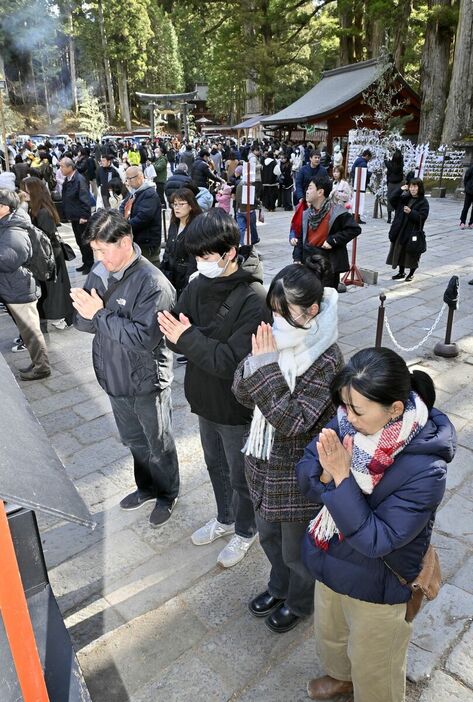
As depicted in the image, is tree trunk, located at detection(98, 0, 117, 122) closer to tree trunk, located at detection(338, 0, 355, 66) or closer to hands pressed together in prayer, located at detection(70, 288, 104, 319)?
tree trunk, located at detection(338, 0, 355, 66)

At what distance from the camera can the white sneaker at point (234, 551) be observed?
2770 mm

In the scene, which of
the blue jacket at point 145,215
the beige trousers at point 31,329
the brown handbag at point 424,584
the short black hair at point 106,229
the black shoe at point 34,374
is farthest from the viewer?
the blue jacket at point 145,215

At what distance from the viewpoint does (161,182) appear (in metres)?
13.5

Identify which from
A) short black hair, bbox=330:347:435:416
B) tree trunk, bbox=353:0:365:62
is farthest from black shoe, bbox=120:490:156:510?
tree trunk, bbox=353:0:365:62

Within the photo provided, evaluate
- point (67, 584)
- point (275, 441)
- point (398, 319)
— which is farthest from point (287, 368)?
point (398, 319)

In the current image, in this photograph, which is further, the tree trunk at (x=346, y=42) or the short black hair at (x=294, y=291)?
the tree trunk at (x=346, y=42)

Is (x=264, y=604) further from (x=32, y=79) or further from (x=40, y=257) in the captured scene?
(x=32, y=79)

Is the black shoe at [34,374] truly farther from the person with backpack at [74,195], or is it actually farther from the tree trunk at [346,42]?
the tree trunk at [346,42]

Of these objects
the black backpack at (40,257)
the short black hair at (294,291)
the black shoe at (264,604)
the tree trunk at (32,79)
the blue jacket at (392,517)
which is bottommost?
the black shoe at (264,604)

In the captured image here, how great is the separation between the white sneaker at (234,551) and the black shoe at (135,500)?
2.27 ft

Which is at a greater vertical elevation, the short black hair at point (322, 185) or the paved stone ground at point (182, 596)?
the short black hair at point (322, 185)

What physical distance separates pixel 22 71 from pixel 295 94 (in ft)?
91.2

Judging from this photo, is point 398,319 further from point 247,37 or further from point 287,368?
point 247,37

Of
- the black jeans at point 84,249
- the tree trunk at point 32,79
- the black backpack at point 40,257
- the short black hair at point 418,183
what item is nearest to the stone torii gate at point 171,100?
the tree trunk at point 32,79
